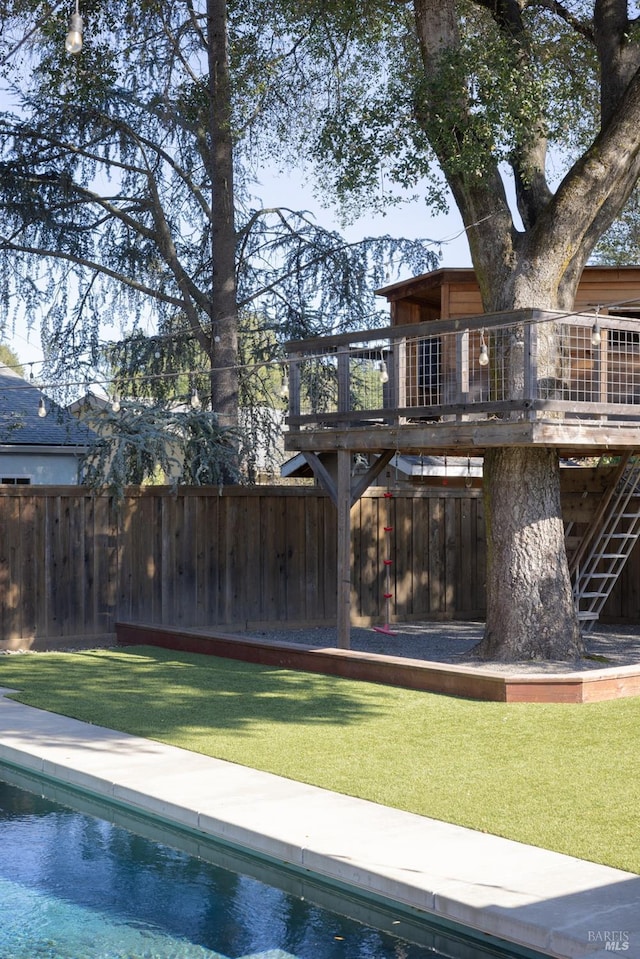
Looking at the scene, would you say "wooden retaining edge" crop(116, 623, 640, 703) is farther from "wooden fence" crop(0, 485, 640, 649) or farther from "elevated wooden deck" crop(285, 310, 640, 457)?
"elevated wooden deck" crop(285, 310, 640, 457)

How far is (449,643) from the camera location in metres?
14.4

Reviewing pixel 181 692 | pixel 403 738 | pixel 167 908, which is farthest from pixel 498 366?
pixel 167 908

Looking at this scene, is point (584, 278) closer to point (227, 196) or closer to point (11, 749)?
point (227, 196)

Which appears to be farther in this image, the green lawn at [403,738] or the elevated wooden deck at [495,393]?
the elevated wooden deck at [495,393]

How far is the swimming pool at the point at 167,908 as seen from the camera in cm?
506

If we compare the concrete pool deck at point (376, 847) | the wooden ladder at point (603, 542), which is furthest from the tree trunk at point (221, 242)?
the concrete pool deck at point (376, 847)

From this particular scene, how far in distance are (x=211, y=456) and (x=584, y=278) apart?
5.96 m

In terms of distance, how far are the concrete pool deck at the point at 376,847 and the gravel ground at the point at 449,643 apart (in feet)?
15.8

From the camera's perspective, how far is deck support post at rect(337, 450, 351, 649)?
1241 centimetres

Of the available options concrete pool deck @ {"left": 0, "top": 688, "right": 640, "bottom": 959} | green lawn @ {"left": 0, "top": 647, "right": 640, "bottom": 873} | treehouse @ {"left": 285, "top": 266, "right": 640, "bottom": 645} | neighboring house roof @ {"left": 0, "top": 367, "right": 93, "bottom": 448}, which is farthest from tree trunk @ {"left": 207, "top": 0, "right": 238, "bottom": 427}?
concrete pool deck @ {"left": 0, "top": 688, "right": 640, "bottom": 959}

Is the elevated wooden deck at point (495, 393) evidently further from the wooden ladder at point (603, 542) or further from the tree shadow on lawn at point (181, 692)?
the tree shadow on lawn at point (181, 692)

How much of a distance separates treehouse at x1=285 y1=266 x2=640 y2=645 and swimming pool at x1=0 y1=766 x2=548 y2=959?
5460 mm

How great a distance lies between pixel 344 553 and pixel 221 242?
778cm

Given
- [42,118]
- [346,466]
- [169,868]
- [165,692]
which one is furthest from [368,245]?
[169,868]
